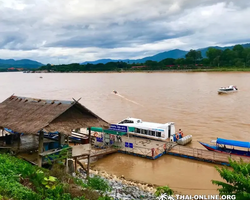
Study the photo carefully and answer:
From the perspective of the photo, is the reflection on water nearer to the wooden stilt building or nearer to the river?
the river

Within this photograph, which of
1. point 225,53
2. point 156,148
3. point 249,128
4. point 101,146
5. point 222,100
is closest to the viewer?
point 156,148

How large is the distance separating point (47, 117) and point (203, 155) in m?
11.4

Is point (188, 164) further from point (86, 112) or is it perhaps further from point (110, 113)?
point (110, 113)

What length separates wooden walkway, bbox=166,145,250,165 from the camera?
17.1m

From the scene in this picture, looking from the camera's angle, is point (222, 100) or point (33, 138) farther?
point (222, 100)

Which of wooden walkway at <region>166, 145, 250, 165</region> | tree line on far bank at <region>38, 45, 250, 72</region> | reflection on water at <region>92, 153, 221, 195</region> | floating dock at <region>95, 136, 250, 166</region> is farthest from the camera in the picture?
tree line on far bank at <region>38, 45, 250, 72</region>

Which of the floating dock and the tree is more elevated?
the tree

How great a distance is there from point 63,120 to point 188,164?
9.72 meters

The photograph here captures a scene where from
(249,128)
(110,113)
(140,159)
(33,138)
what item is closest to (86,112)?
(33,138)

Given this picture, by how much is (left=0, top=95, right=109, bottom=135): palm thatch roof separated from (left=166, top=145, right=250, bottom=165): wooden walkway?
7.51 metres

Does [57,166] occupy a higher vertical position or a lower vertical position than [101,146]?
higher

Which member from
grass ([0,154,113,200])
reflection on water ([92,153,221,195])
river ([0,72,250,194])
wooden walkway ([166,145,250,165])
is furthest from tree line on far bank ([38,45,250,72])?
grass ([0,154,113,200])

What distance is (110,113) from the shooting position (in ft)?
120

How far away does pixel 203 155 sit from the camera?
1805 centimetres
